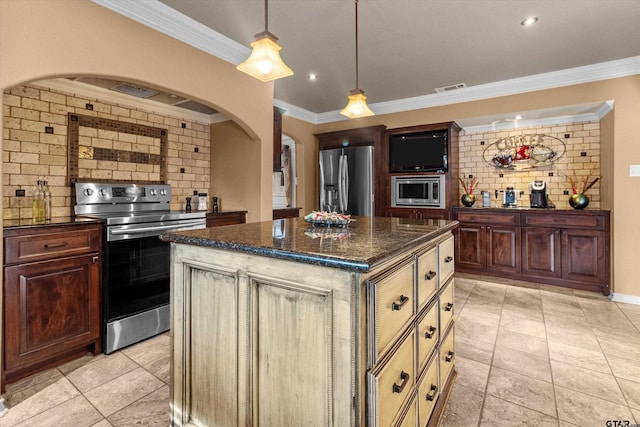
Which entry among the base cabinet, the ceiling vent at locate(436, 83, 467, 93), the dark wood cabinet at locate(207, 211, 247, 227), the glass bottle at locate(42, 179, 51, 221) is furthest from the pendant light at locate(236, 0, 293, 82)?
the ceiling vent at locate(436, 83, 467, 93)

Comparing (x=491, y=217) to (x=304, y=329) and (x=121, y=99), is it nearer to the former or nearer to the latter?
(x=304, y=329)

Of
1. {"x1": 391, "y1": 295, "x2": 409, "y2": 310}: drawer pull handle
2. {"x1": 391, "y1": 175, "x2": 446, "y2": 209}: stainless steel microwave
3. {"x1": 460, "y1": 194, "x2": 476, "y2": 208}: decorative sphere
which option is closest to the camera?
{"x1": 391, "y1": 295, "x2": 409, "y2": 310}: drawer pull handle

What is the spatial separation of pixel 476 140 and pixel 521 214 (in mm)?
1480

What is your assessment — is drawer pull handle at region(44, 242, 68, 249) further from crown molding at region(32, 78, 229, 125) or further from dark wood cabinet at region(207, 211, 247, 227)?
crown molding at region(32, 78, 229, 125)

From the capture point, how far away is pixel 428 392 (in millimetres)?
1527

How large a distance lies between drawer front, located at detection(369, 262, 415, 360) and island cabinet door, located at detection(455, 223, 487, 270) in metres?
3.60

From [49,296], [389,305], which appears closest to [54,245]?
[49,296]

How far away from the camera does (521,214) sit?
4.08m

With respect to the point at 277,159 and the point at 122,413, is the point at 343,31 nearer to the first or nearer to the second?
the point at 277,159

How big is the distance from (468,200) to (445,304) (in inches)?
132

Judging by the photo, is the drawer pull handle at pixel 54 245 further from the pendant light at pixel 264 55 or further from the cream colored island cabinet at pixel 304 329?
the pendant light at pixel 264 55

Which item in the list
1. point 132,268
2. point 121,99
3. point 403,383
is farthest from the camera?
point 121,99

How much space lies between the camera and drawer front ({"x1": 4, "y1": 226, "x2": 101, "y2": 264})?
75.6 inches

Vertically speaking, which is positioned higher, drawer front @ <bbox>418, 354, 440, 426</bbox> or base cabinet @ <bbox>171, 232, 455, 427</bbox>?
base cabinet @ <bbox>171, 232, 455, 427</bbox>
